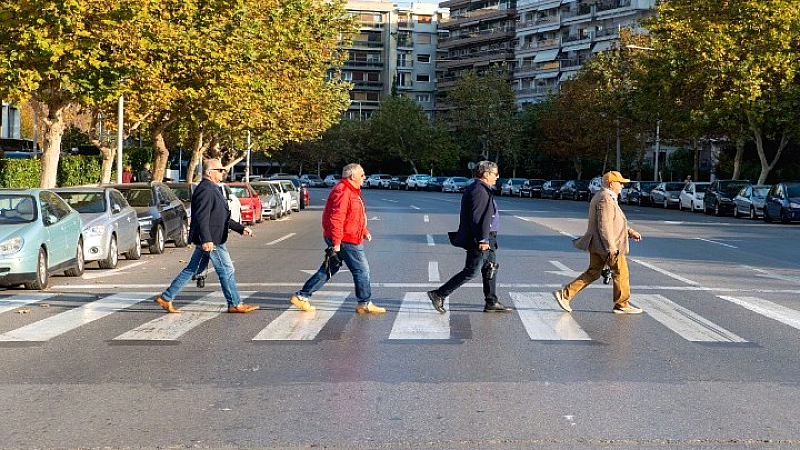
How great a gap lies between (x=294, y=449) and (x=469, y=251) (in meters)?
6.36

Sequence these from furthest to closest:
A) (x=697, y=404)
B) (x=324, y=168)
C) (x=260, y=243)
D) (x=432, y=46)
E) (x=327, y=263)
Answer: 1. (x=432, y=46)
2. (x=324, y=168)
3. (x=260, y=243)
4. (x=327, y=263)
5. (x=697, y=404)

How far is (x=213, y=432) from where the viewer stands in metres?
7.02

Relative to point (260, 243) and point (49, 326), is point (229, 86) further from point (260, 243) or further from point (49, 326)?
point (49, 326)

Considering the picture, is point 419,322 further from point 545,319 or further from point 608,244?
point 608,244

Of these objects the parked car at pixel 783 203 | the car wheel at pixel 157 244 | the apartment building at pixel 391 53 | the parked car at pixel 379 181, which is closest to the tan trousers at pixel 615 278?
the car wheel at pixel 157 244

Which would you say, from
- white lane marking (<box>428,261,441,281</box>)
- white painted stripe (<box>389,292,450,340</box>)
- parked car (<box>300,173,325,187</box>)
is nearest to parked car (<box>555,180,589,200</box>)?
parked car (<box>300,173,325,187</box>)

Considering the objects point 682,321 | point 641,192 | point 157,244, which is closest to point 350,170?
point 682,321

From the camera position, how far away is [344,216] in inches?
499

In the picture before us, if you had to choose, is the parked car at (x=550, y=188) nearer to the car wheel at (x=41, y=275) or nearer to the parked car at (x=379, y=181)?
the parked car at (x=379, y=181)

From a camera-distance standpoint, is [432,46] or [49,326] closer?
[49,326]

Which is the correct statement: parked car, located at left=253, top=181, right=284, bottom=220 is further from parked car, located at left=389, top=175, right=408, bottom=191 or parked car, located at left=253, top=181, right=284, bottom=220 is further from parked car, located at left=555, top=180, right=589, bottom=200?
parked car, located at left=389, top=175, right=408, bottom=191

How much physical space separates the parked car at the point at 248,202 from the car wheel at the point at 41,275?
19010mm

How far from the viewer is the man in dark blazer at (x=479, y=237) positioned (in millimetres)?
12531

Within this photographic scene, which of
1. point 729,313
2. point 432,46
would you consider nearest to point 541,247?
point 729,313
